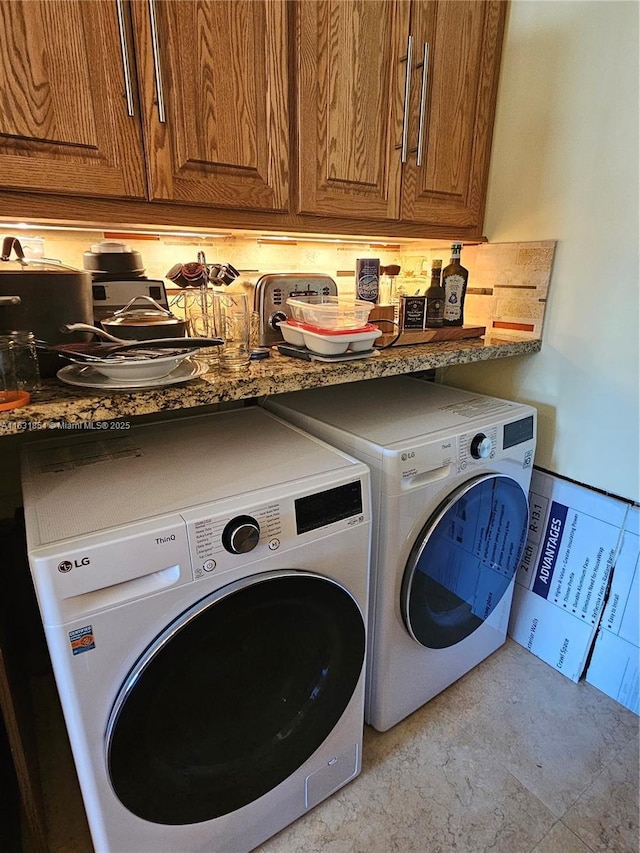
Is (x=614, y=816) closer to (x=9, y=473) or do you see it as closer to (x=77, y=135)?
(x=9, y=473)

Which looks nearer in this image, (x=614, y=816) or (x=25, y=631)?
(x=614, y=816)

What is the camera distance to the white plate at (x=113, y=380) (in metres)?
0.95

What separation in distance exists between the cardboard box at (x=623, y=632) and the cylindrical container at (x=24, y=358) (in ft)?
5.38

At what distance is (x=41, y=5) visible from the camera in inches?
32.3

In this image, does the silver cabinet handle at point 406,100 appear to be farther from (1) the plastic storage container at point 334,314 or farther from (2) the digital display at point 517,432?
(2) the digital display at point 517,432

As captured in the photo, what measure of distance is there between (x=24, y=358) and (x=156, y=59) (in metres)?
0.65

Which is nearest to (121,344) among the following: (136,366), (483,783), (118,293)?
(136,366)

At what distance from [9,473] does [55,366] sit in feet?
1.84

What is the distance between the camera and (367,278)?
5.22 feet

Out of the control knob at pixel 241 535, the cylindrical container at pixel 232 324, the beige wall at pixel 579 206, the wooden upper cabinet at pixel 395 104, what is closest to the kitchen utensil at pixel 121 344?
the cylindrical container at pixel 232 324

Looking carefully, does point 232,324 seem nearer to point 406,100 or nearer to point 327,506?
point 327,506

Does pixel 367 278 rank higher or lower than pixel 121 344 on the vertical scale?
higher

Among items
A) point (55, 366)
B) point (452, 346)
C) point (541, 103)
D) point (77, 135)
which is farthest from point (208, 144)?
point (541, 103)

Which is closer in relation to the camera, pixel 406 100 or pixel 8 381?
pixel 8 381
